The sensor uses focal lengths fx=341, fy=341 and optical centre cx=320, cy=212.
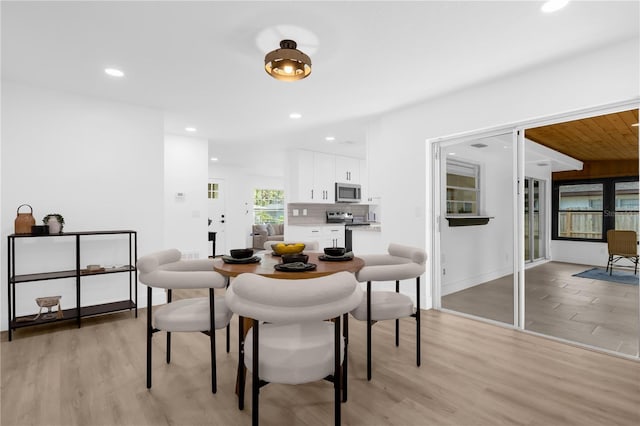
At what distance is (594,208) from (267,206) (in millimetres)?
8609

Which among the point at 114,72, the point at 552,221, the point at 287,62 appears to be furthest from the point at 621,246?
the point at 114,72

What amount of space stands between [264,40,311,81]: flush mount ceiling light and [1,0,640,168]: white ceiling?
9.1 inches

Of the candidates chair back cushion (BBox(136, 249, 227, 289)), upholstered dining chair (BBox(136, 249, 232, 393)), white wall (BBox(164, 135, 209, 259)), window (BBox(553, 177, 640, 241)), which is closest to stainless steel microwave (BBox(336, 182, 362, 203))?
white wall (BBox(164, 135, 209, 259))

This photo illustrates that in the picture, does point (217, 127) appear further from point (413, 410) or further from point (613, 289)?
point (613, 289)

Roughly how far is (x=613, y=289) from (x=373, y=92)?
9.49 feet

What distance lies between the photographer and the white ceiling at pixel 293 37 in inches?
85.7

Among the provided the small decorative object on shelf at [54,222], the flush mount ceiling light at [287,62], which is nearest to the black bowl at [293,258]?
the flush mount ceiling light at [287,62]

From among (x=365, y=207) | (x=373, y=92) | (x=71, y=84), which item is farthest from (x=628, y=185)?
(x=365, y=207)

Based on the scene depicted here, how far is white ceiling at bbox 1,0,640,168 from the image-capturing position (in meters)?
2.18

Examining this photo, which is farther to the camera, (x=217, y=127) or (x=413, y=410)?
(x=217, y=127)

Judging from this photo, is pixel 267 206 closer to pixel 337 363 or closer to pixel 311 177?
pixel 311 177

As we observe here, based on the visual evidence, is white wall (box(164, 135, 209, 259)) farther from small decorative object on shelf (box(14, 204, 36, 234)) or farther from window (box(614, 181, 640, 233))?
window (box(614, 181, 640, 233))

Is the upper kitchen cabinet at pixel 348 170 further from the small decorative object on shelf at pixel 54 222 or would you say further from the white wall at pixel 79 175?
the small decorative object on shelf at pixel 54 222

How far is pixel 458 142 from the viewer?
3.82 metres
